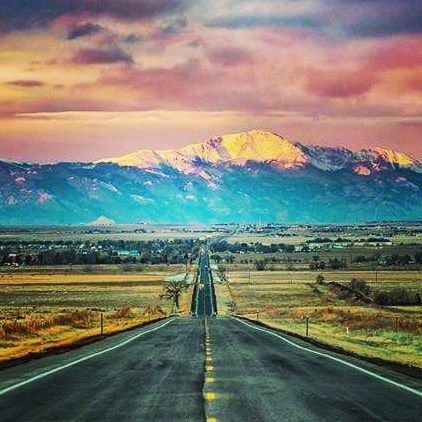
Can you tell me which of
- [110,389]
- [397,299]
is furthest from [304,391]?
[397,299]

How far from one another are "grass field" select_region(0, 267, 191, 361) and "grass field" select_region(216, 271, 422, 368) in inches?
459

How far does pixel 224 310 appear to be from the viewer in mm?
102875

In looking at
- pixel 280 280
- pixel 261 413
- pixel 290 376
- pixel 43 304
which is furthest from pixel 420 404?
pixel 280 280

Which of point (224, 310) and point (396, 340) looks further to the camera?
point (224, 310)

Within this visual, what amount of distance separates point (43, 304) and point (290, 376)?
90526 mm

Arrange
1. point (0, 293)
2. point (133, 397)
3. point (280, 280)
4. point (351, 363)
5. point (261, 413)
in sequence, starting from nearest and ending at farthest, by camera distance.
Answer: point (261, 413) → point (133, 397) → point (351, 363) → point (0, 293) → point (280, 280)

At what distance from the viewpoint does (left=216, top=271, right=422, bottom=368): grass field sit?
41.2 m

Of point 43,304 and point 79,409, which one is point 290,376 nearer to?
point 79,409

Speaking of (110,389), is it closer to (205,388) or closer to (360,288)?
(205,388)

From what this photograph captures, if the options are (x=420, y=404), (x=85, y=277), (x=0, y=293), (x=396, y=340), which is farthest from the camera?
(x=85, y=277)

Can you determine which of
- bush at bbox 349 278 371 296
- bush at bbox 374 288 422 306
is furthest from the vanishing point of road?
bush at bbox 349 278 371 296

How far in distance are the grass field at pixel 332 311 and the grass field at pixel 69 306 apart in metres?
11.7

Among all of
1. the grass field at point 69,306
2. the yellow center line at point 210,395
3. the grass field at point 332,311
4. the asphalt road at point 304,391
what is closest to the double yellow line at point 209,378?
the yellow center line at point 210,395

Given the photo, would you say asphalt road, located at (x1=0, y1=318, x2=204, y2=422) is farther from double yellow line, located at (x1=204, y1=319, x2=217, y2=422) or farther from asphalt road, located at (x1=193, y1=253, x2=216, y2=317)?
asphalt road, located at (x1=193, y1=253, x2=216, y2=317)
